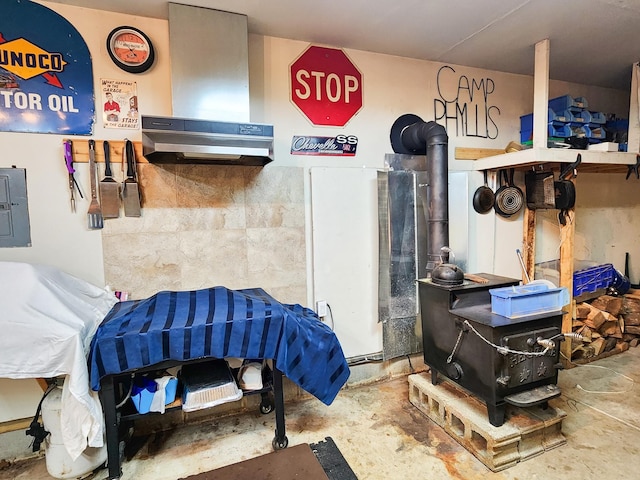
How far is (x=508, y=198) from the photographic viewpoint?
3.30m

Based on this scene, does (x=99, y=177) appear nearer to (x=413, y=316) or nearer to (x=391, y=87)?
(x=391, y=87)

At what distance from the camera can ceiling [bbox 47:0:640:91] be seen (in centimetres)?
217

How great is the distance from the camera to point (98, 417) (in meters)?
1.77

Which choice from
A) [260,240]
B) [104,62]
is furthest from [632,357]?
[104,62]

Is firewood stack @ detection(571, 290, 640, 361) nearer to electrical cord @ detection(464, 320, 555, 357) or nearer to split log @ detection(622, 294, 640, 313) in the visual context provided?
split log @ detection(622, 294, 640, 313)

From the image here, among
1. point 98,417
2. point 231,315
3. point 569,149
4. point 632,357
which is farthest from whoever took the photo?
point 632,357

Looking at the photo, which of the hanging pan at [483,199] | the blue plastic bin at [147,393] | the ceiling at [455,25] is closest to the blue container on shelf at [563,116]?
the ceiling at [455,25]

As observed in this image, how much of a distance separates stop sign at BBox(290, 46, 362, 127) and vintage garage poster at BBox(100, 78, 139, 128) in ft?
3.52

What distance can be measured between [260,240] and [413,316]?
1396 mm

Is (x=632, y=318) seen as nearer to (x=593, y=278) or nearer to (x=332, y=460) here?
(x=593, y=278)

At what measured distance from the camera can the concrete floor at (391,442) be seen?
1.95m

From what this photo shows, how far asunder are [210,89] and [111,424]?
1.93 metres

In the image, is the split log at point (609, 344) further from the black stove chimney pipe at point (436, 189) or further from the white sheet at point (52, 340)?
the white sheet at point (52, 340)

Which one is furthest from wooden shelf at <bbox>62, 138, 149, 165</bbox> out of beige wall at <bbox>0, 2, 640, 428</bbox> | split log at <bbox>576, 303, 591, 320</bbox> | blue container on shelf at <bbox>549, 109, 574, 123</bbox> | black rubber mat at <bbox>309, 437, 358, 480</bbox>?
split log at <bbox>576, 303, 591, 320</bbox>
